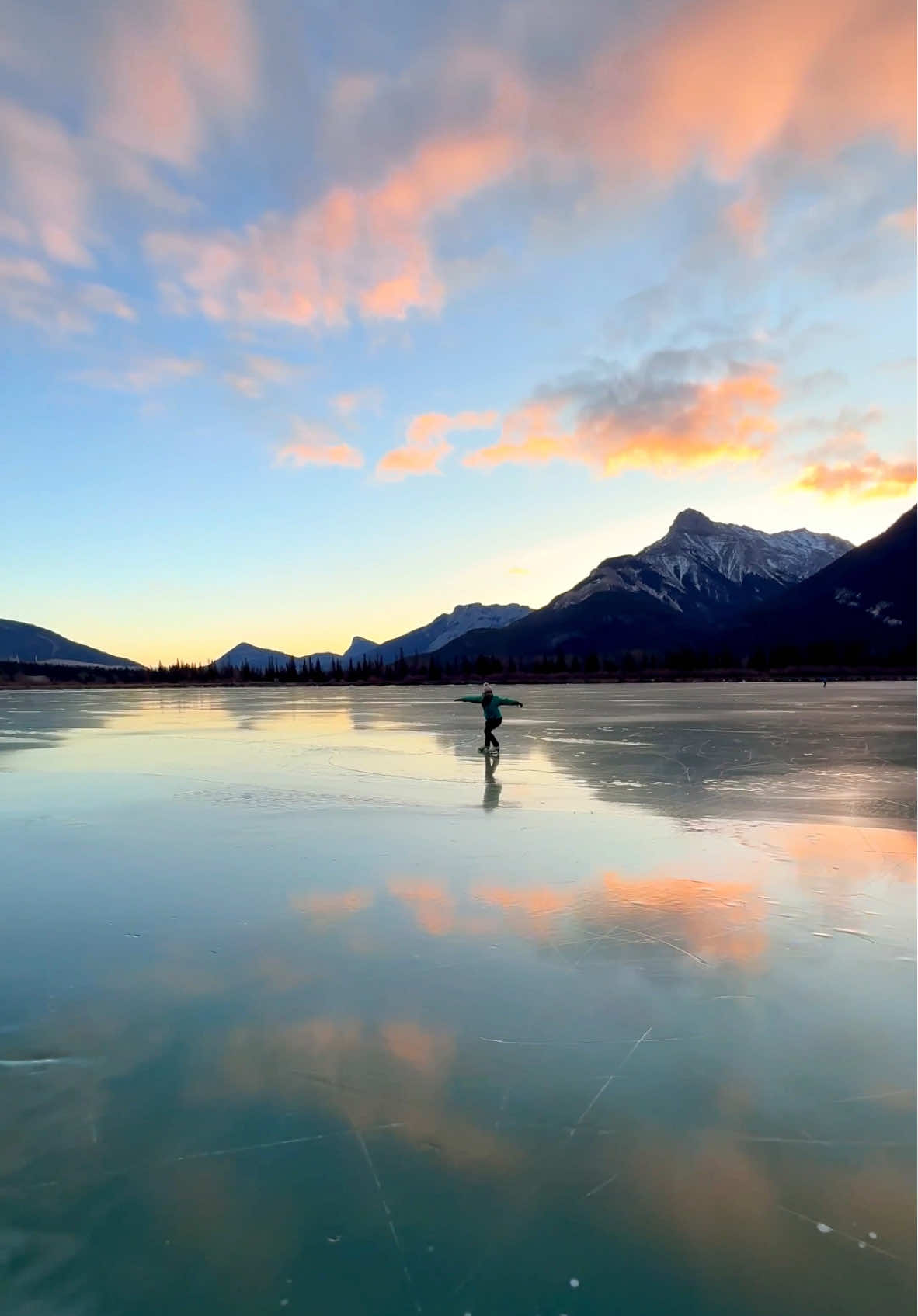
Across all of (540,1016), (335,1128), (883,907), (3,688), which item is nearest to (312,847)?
(540,1016)

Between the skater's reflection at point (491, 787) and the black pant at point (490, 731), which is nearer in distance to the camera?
the skater's reflection at point (491, 787)

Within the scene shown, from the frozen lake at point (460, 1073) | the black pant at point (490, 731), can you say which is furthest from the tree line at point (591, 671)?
the frozen lake at point (460, 1073)

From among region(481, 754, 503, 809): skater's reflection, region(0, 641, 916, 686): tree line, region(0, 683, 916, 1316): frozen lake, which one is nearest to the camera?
region(0, 683, 916, 1316): frozen lake

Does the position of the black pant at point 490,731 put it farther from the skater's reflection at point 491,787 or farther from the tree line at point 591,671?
the tree line at point 591,671

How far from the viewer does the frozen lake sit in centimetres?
252

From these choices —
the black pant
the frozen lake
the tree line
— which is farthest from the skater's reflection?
the tree line

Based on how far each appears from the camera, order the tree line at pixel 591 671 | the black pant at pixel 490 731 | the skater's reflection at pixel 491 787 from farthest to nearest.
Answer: the tree line at pixel 591 671
the black pant at pixel 490 731
the skater's reflection at pixel 491 787

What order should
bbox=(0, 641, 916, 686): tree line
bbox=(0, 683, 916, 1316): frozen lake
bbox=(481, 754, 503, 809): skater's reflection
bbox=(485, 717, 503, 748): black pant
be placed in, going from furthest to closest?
bbox=(0, 641, 916, 686): tree line → bbox=(485, 717, 503, 748): black pant → bbox=(481, 754, 503, 809): skater's reflection → bbox=(0, 683, 916, 1316): frozen lake

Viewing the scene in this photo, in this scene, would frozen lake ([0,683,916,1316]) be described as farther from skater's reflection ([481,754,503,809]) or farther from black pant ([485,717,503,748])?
black pant ([485,717,503,748])

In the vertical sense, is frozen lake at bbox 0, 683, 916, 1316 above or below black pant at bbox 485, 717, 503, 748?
below

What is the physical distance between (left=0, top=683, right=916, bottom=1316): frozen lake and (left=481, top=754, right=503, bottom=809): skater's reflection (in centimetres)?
220

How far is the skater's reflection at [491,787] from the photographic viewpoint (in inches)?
436

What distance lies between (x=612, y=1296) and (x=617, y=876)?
470 cm

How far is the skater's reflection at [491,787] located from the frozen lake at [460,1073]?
2.20 meters
